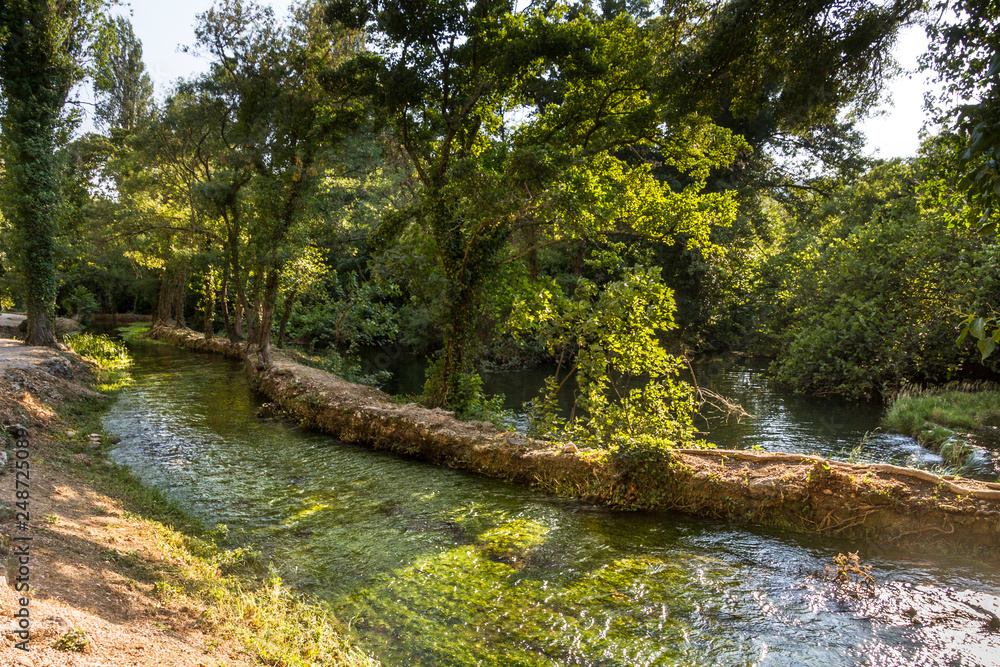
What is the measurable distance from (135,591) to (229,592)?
75cm

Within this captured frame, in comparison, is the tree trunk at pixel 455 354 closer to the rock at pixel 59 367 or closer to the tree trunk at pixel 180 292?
the rock at pixel 59 367

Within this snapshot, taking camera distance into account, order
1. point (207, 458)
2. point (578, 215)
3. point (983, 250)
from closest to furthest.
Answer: point (207, 458), point (578, 215), point (983, 250)

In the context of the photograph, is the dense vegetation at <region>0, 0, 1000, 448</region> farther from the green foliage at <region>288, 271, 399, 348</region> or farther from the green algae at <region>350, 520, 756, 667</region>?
the green algae at <region>350, 520, 756, 667</region>

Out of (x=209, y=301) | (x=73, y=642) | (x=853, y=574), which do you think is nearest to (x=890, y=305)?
(x=853, y=574)

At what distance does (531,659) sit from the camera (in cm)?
436

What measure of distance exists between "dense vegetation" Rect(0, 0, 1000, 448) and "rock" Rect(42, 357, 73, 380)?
409 centimetres

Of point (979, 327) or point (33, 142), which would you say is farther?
point (33, 142)

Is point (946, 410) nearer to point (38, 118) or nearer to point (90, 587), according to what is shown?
point (90, 587)

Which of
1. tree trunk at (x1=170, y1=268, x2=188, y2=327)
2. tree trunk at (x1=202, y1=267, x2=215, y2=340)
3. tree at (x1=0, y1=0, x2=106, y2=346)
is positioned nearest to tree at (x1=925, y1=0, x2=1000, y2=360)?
tree at (x1=0, y1=0, x2=106, y2=346)

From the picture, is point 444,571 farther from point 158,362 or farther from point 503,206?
point 158,362

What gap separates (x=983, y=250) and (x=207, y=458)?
1896cm

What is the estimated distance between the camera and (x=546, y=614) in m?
5.00

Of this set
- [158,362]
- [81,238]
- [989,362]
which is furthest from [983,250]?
[81,238]

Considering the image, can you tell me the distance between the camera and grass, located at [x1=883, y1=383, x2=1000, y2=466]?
12070 millimetres
